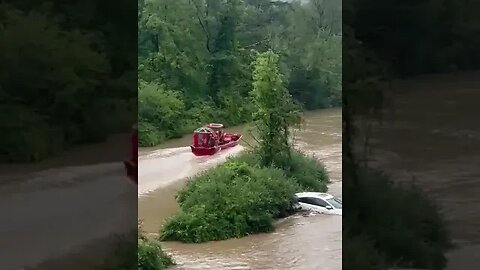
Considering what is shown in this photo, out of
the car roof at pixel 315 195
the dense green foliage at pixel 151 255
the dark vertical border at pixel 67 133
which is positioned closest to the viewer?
the dark vertical border at pixel 67 133

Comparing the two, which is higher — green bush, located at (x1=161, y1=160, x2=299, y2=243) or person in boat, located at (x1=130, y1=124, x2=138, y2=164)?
person in boat, located at (x1=130, y1=124, x2=138, y2=164)

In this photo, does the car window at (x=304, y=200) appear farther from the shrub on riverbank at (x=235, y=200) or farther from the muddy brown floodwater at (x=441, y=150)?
the muddy brown floodwater at (x=441, y=150)

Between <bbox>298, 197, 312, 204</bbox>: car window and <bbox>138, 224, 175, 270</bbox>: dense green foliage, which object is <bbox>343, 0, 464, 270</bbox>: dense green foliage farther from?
<bbox>138, 224, 175, 270</bbox>: dense green foliage

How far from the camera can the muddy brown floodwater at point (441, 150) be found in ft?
6.90

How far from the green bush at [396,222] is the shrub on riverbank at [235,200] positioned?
1.51 feet

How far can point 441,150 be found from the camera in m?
2.11

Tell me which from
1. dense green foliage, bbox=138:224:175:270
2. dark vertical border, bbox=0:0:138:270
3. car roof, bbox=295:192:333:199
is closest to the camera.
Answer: dark vertical border, bbox=0:0:138:270

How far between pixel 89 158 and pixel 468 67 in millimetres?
1415

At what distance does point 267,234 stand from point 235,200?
0.69 feet

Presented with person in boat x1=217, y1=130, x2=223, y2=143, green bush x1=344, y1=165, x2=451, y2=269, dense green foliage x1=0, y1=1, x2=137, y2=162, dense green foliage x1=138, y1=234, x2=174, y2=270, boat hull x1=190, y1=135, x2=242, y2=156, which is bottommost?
dense green foliage x1=138, y1=234, x2=174, y2=270

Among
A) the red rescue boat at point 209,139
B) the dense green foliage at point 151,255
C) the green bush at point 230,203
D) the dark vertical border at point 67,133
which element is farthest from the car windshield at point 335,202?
the dark vertical border at point 67,133

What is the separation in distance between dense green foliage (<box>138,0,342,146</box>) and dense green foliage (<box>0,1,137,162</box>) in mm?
436

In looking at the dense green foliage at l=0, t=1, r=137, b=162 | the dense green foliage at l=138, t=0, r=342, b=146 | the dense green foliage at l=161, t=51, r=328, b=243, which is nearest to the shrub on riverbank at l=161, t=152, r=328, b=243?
the dense green foliage at l=161, t=51, r=328, b=243

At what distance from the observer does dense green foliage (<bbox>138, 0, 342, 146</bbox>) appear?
2557 mm
